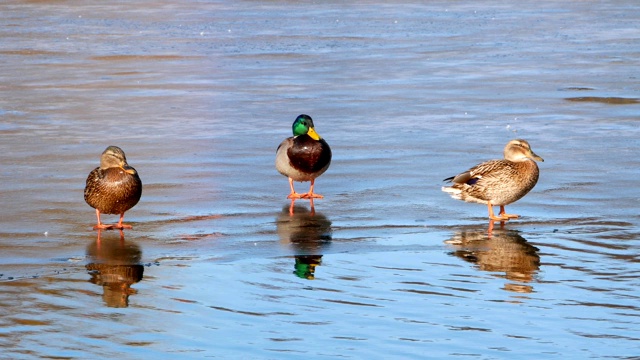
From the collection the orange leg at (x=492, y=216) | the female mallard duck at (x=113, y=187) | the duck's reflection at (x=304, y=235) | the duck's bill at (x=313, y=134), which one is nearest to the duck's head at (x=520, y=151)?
the orange leg at (x=492, y=216)

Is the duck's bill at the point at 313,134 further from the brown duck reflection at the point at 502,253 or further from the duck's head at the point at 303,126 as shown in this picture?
the brown duck reflection at the point at 502,253

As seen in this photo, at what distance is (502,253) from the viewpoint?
913cm

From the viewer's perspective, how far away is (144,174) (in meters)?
12.0

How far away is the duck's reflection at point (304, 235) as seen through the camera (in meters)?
8.88

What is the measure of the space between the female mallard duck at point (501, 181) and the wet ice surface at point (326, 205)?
194 millimetres

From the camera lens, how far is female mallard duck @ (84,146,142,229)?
32.2 ft

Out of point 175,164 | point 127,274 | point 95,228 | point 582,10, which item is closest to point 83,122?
point 175,164

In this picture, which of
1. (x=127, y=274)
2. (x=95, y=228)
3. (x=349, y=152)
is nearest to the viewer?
(x=127, y=274)

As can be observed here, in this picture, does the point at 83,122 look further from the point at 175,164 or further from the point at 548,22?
the point at 548,22

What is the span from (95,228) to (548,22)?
53.7ft

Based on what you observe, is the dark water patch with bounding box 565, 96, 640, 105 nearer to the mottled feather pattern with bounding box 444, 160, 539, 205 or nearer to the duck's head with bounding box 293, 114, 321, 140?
the duck's head with bounding box 293, 114, 321, 140

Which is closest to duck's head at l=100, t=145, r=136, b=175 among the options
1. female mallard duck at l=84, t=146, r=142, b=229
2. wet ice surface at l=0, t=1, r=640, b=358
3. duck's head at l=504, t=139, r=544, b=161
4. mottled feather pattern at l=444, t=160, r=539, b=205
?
female mallard duck at l=84, t=146, r=142, b=229

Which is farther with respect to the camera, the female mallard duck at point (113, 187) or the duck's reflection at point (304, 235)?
the female mallard duck at point (113, 187)

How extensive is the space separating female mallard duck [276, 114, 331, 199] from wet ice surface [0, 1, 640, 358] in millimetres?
222
